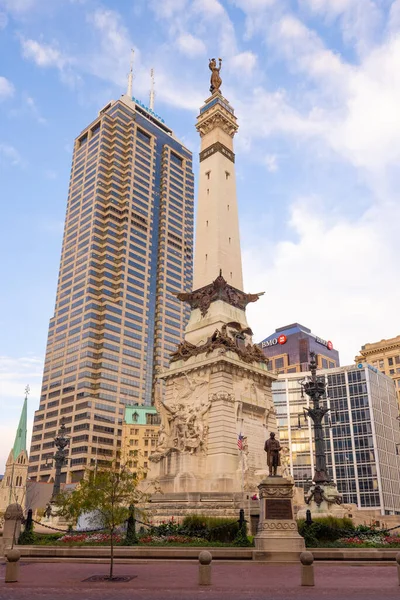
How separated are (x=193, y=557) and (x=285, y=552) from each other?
3323 millimetres

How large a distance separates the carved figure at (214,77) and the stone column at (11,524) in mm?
40826

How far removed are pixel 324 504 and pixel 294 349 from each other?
3700 inches

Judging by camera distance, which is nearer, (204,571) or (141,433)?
(204,571)

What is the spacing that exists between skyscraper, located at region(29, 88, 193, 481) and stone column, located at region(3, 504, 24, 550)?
264ft

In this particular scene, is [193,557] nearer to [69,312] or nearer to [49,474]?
[49,474]

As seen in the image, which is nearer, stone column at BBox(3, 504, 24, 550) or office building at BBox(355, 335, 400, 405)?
stone column at BBox(3, 504, 24, 550)

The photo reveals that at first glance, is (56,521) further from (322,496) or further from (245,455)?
(322,496)

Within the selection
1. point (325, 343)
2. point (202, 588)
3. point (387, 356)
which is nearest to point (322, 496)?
point (202, 588)

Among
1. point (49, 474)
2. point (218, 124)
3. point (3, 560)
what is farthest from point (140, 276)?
point (3, 560)

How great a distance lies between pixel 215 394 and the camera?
111 feet

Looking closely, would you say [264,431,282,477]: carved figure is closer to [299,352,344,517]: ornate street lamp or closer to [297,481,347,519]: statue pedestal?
[297,481,347,519]: statue pedestal

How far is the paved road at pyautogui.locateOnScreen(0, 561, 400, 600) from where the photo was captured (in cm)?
1123

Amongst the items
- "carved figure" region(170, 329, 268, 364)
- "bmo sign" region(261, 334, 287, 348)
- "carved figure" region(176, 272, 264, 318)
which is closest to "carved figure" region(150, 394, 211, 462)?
"carved figure" region(170, 329, 268, 364)

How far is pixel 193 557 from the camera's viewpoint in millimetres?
18828
